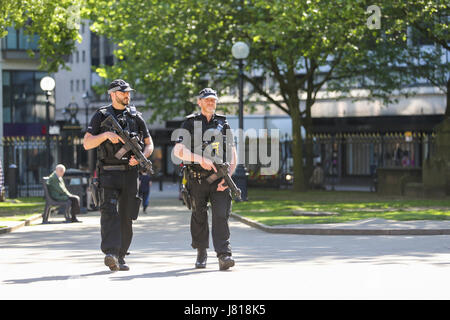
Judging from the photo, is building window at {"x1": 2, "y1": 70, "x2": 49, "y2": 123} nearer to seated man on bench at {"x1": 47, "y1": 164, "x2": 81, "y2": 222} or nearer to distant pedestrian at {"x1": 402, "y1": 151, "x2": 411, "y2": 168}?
distant pedestrian at {"x1": 402, "y1": 151, "x2": 411, "y2": 168}

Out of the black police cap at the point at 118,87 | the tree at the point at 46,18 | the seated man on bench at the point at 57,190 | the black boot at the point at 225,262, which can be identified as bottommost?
the black boot at the point at 225,262

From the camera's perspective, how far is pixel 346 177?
159 ft

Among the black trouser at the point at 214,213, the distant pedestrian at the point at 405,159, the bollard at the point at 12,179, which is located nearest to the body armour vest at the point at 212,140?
the black trouser at the point at 214,213

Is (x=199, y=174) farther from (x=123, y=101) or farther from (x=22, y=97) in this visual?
(x=22, y=97)

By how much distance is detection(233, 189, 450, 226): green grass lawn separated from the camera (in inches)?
759

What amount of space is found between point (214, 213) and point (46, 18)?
16359 millimetres

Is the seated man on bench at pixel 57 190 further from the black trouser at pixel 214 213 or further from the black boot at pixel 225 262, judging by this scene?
the black boot at pixel 225 262

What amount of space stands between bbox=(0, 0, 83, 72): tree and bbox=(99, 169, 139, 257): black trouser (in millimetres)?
14927

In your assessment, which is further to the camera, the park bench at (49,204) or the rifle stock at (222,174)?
the park bench at (49,204)

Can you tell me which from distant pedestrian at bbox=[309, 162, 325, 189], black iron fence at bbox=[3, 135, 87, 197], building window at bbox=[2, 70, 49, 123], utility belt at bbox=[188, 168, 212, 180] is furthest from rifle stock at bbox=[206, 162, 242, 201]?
building window at bbox=[2, 70, 49, 123]

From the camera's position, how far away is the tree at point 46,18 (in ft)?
81.9

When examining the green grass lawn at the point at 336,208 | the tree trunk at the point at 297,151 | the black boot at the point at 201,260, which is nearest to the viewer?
the black boot at the point at 201,260

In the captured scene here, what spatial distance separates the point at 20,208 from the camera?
2650 centimetres

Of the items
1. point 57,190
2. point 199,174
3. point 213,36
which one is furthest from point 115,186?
point 213,36
